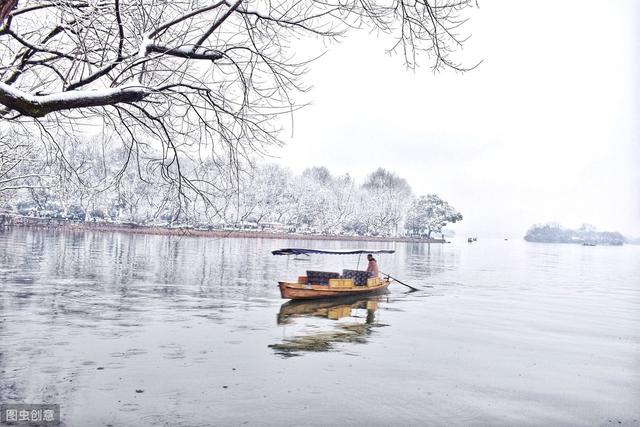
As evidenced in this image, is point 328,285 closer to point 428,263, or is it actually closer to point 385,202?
point 428,263

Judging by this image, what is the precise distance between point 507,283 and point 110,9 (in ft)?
115

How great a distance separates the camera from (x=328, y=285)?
24.2m

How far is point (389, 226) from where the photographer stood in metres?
127

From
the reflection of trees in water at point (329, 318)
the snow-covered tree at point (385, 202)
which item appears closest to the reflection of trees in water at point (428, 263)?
the reflection of trees in water at point (329, 318)

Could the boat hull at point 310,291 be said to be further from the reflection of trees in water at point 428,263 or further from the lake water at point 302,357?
the reflection of trees in water at point 428,263

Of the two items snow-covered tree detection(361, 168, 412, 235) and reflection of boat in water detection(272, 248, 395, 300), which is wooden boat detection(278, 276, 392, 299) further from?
snow-covered tree detection(361, 168, 412, 235)

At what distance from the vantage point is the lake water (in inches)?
374

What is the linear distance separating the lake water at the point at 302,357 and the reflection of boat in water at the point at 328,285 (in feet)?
1.98

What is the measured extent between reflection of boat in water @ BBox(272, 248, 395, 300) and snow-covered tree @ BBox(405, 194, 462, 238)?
358 feet

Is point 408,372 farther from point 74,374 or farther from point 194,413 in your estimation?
point 74,374

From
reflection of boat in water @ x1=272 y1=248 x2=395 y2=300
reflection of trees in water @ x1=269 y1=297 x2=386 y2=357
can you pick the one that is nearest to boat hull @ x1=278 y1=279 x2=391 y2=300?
reflection of boat in water @ x1=272 y1=248 x2=395 y2=300

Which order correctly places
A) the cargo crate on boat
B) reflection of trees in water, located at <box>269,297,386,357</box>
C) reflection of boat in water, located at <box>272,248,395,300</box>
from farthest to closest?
the cargo crate on boat
reflection of boat in water, located at <box>272,248,395,300</box>
reflection of trees in water, located at <box>269,297,386,357</box>

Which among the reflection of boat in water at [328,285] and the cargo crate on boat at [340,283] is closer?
the reflection of boat in water at [328,285]

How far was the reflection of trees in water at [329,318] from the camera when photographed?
1444 centimetres
